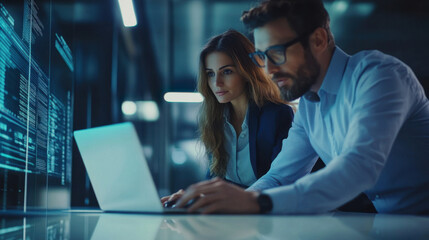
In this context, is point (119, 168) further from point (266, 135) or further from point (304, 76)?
point (266, 135)

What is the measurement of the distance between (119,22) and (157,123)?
4588mm

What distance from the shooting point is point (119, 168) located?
109cm

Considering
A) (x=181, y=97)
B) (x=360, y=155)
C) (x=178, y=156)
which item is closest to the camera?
(x=360, y=155)

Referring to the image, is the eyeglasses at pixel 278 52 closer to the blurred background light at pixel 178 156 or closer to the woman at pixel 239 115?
the woman at pixel 239 115

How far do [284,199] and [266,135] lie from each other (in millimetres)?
1104

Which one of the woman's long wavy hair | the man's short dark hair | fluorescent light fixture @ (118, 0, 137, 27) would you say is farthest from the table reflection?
fluorescent light fixture @ (118, 0, 137, 27)

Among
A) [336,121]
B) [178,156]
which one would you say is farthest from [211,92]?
[178,156]

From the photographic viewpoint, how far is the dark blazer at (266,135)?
82.9 inches

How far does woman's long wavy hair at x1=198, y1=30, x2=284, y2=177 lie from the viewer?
7.26 feet

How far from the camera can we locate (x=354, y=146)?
110 centimetres

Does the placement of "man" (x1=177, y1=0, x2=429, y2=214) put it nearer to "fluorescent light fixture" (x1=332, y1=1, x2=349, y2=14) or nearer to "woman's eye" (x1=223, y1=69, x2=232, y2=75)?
"woman's eye" (x1=223, y1=69, x2=232, y2=75)

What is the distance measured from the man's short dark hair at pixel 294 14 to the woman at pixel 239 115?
77 cm

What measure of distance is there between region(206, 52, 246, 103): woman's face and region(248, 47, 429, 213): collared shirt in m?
0.60

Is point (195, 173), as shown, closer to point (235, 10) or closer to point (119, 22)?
point (235, 10)
